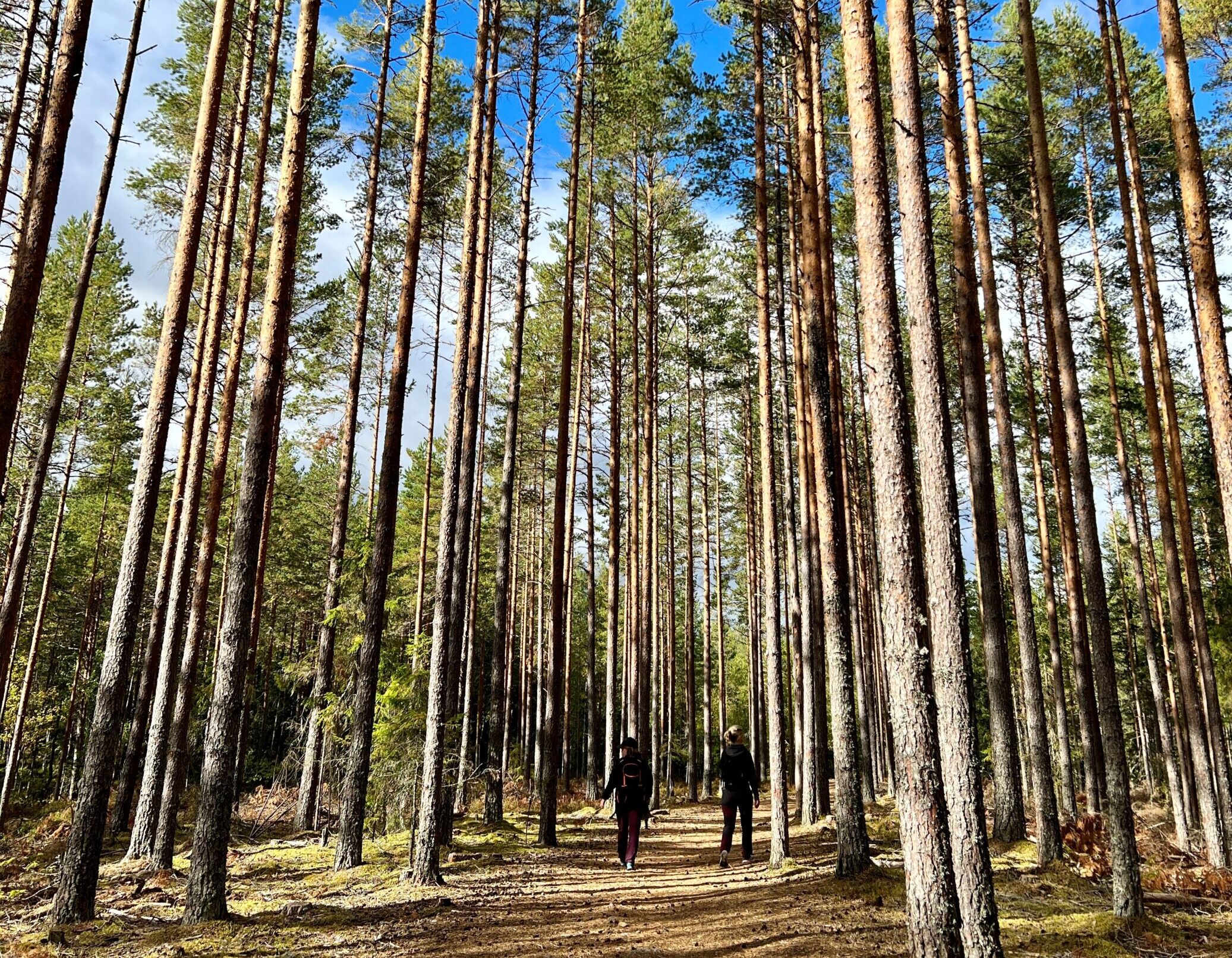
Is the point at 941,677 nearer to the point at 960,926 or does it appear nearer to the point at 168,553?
the point at 960,926

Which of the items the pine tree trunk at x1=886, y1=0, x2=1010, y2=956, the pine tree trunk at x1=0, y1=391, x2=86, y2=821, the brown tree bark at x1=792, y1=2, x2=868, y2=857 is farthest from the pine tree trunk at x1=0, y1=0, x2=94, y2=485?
the pine tree trunk at x1=0, y1=391, x2=86, y2=821

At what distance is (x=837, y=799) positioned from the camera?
8.17m

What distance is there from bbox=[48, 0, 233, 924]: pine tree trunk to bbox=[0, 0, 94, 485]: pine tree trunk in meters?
0.08

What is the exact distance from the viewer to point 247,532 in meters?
7.29

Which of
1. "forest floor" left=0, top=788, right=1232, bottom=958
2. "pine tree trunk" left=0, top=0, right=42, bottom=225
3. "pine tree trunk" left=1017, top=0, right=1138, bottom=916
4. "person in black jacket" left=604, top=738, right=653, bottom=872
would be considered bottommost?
"forest floor" left=0, top=788, right=1232, bottom=958

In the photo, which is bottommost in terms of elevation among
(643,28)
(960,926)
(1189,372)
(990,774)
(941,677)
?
(990,774)

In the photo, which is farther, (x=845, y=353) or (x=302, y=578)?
(x=302, y=578)

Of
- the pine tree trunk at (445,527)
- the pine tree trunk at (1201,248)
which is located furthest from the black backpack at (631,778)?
the pine tree trunk at (1201,248)

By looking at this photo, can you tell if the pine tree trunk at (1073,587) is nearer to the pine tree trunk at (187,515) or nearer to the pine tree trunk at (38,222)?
the pine tree trunk at (38,222)

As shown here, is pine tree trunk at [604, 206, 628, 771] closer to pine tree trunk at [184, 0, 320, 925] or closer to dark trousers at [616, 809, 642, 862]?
dark trousers at [616, 809, 642, 862]

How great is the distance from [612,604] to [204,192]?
459 inches

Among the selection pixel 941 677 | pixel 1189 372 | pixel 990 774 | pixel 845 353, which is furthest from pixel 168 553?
pixel 990 774

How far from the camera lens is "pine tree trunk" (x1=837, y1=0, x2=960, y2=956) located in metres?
4.71

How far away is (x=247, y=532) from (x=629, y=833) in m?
6.54
